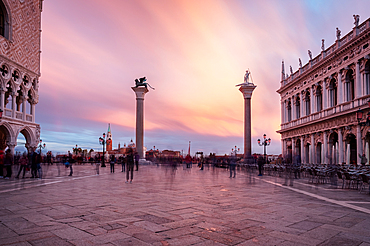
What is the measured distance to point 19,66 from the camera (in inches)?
1156

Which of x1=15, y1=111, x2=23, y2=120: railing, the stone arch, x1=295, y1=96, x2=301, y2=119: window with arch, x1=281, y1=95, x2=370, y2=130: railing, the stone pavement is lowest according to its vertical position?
the stone pavement

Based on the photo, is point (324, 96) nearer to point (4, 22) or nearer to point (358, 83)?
point (358, 83)

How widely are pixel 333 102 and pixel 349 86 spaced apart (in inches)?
128

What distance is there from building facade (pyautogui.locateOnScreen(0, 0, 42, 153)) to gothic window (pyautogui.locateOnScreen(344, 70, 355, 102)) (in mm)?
28878

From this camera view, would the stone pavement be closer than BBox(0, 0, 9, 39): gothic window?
Yes

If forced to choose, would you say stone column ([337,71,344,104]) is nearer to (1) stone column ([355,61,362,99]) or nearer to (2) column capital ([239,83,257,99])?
(1) stone column ([355,61,362,99])

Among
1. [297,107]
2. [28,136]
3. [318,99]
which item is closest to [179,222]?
[28,136]

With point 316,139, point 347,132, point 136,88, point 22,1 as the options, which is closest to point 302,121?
point 316,139

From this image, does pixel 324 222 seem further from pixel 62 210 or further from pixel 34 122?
pixel 34 122

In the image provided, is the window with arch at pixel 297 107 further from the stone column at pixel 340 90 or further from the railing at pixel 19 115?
the railing at pixel 19 115

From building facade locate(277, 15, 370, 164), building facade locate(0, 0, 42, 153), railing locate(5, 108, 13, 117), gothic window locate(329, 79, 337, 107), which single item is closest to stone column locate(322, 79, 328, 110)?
building facade locate(277, 15, 370, 164)

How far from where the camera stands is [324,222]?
16.4ft

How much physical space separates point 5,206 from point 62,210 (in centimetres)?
140

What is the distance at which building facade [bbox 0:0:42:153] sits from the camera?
2752 cm
